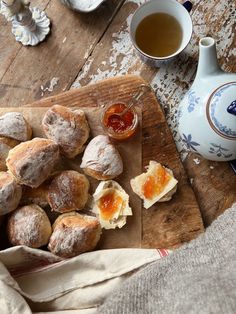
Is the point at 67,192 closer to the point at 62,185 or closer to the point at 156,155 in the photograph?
the point at 62,185

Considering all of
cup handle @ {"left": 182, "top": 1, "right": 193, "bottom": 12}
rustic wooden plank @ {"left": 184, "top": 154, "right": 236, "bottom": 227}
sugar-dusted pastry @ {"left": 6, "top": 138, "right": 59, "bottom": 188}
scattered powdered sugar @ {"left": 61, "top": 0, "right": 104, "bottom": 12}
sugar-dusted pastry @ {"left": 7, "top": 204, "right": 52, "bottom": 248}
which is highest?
scattered powdered sugar @ {"left": 61, "top": 0, "right": 104, "bottom": 12}

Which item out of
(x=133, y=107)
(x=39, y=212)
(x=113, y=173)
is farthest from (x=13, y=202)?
(x=133, y=107)

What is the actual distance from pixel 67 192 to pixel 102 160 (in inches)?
3.4

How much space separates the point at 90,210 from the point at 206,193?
23 centimetres

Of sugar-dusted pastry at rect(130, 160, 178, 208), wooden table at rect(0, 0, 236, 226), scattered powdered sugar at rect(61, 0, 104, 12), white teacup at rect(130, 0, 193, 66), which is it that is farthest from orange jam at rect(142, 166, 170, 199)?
scattered powdered sugar at rect(61, 0, 104, 12)

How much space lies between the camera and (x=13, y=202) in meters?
1.02

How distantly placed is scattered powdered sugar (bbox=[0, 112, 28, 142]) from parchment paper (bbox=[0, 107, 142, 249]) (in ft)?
0.13

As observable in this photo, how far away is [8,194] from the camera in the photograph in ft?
3.29

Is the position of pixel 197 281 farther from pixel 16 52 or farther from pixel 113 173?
pixel 16 52

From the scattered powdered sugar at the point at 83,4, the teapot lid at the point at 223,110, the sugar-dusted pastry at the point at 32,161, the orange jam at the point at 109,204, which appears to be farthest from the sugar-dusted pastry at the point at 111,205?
the scattered powdered sugar at the point at 83,4

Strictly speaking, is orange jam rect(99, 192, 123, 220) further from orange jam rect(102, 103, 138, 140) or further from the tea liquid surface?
the tea liquid surface

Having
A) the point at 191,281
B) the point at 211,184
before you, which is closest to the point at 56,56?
the point at 211,184

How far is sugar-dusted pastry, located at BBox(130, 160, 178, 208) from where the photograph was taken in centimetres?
106

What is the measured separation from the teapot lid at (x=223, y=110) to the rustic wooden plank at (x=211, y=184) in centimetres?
14
